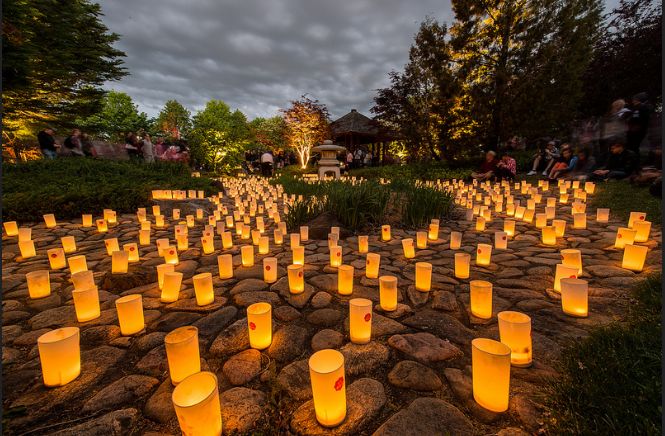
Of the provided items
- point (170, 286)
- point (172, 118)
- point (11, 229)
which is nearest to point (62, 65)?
point (11, 229)

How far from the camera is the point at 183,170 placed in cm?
1080

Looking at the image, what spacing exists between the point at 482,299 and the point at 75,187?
8.29m

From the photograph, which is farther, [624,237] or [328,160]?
[328,160]

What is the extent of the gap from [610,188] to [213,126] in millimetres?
14969

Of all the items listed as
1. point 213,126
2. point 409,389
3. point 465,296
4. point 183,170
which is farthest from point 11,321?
point 213,126

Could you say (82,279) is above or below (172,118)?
below

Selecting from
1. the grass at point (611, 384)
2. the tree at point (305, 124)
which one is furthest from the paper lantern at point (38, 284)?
the tree at point (305, 124)

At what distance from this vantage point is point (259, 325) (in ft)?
5.93

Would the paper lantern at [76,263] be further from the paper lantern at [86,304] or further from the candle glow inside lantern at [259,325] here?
the candle glow inside lantern at [259,325]

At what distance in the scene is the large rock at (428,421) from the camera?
1.23 metres

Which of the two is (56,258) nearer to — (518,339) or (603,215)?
(518,339)

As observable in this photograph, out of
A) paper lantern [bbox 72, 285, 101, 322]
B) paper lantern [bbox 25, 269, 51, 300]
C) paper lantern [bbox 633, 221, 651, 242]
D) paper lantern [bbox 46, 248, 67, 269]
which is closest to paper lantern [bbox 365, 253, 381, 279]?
paper lantern [bbox 72, 285, 101, 322]

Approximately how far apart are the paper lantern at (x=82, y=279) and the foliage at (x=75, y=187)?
4.38 meters

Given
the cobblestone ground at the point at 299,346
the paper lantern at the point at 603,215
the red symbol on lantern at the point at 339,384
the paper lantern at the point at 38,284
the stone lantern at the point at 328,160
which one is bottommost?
the cobblestone ground at the point at 299,346
